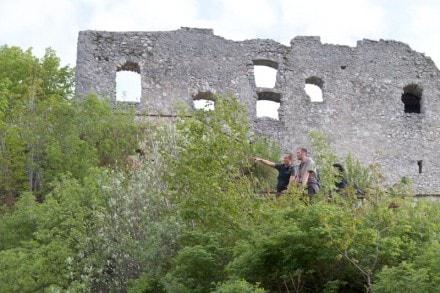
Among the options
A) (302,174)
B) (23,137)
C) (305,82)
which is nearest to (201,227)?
(302,174)

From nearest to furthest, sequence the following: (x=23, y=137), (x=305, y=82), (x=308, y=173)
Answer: (x=308, y=173) → (x=23, y=137) → (x=305, y=82)

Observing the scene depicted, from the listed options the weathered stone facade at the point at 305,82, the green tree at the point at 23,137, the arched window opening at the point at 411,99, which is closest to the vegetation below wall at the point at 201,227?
the green tree at the point at 23,137

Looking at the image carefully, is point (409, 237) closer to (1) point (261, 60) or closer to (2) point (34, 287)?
(2) point (34, 287)

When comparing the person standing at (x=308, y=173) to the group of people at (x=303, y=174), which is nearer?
the group of people at (x=303, y=174)

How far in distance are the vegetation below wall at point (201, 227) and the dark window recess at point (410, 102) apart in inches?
427

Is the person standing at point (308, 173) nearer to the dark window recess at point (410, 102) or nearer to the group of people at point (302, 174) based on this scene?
the group of people at point (302, 174)

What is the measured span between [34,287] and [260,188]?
3897 mm

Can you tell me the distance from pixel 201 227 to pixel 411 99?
15.2 metres

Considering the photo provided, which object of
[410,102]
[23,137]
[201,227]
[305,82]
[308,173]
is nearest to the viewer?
[201,227]

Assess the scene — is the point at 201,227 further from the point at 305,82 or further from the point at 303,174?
the point at 305,82

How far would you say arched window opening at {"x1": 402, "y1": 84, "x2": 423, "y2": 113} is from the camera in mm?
25953

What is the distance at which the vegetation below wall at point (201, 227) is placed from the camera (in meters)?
10.5

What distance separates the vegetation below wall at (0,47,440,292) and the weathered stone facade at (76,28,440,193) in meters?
4.94

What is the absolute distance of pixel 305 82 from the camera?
25.0 metres
